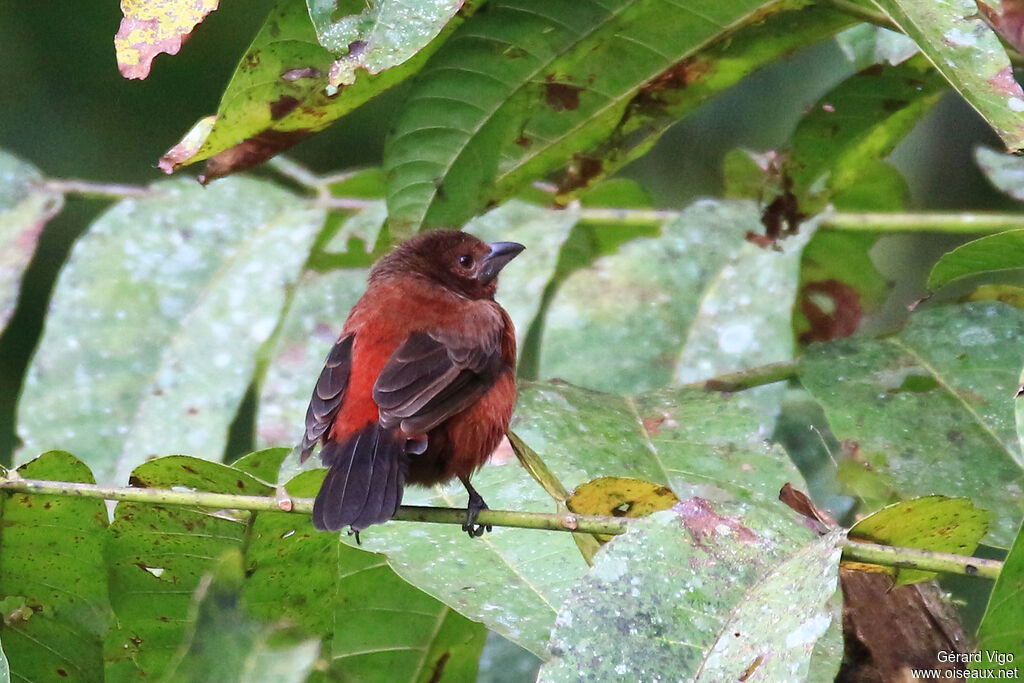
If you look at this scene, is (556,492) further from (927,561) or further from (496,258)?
(496,258)

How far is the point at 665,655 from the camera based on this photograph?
1.70m

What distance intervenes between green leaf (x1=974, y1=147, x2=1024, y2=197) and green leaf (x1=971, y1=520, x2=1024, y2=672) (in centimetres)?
175

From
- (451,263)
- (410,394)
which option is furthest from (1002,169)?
(410,394)

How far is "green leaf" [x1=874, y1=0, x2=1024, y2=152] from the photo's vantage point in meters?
1.93

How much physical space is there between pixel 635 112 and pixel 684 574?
1.40 m

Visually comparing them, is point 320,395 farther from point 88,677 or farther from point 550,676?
point 550,676

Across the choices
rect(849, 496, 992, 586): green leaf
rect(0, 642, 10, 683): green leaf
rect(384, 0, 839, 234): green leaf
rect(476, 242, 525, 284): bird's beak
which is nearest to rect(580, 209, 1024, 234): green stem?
rect(476, 242, 525, 284): bird's beak

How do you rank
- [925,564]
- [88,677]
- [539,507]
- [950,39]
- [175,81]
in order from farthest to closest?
[175,81] < [539,507] < [88,677] < [950,39] < [925,564]

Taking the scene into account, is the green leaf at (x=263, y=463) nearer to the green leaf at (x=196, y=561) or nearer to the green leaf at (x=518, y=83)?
the green leaf at (x=196, y=561)

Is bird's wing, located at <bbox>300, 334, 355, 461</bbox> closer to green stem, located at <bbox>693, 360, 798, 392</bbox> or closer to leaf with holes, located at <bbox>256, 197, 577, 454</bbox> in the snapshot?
leaf with holes, located at <bbox>256, 197, 577, 454</bbox>

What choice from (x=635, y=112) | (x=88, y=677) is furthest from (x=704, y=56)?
(x=88, y=677)

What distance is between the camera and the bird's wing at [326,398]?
285 centimetres

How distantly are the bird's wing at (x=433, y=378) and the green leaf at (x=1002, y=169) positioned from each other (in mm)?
1408

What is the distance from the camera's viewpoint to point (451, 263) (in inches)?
152
